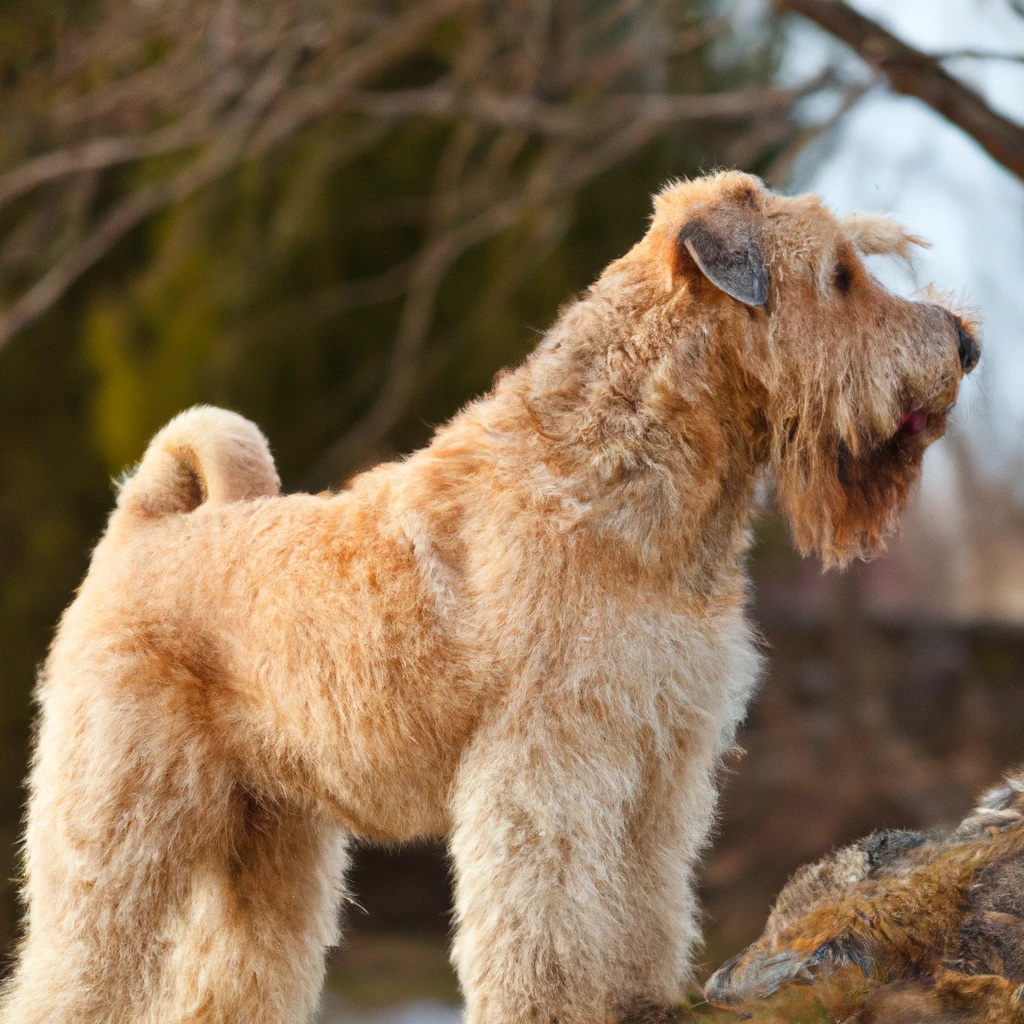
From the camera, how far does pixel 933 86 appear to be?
19.5 ft

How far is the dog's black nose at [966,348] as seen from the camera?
3516mm

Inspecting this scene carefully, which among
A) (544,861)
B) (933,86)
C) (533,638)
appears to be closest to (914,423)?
(533,638)

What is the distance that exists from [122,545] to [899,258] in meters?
2.58

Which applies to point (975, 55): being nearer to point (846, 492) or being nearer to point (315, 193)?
point (846, 492)

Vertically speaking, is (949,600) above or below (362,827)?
below

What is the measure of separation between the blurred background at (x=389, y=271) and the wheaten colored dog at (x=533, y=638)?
365cm

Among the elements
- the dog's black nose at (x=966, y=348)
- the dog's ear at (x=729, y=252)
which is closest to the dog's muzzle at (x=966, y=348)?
the dog's black nose at (x=966, y=348)

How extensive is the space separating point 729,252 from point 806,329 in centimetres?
32

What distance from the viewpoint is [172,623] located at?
3611mm

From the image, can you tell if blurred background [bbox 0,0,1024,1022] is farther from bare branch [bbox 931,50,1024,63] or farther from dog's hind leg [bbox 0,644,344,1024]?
dog's hind leg [bbox 0,644,344,1024]

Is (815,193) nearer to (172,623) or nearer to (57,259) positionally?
(172,623)

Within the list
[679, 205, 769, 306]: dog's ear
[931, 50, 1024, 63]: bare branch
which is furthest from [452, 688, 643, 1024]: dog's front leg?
[931, 50, 1024, 63]: bare branch

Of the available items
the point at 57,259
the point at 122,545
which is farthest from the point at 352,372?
the point at 122,545

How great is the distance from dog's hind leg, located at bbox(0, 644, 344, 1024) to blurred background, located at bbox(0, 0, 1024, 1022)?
4794 mm
